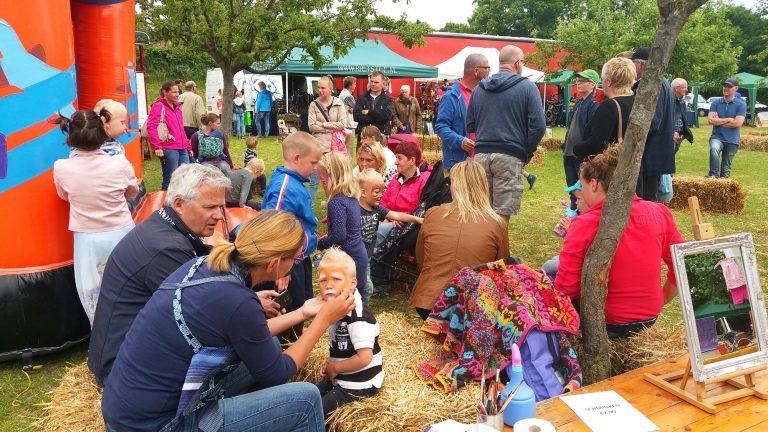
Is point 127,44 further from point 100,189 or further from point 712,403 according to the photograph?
point 712,403

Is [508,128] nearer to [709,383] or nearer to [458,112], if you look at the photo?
[458,112]

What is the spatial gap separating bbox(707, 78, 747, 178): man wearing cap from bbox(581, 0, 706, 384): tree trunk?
355 inches

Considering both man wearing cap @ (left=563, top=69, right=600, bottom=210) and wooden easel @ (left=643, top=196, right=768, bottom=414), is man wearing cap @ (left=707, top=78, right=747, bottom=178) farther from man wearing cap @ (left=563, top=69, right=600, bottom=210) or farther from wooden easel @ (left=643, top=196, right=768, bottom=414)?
wooden easel @ (left=643, top=196, right=768, bottom=414)

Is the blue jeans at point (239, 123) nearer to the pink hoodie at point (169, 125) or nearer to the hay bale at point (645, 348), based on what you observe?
the pink hoodie at point (169, 125)

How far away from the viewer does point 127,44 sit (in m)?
5.66

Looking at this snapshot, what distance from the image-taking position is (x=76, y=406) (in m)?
3.22

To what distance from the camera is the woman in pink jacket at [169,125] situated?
366 inches

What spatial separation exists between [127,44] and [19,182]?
86.4 inches

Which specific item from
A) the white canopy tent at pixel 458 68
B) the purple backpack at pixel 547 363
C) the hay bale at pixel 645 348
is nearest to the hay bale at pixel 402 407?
the purple backpack at pixel 547 363

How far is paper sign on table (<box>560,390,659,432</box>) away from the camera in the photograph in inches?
98.0

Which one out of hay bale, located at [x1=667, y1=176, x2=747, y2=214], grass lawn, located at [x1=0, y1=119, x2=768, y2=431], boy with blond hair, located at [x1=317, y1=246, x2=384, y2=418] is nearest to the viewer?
boy with blond hair, located at [x1=317, y1=246, x2=384, y2=418]

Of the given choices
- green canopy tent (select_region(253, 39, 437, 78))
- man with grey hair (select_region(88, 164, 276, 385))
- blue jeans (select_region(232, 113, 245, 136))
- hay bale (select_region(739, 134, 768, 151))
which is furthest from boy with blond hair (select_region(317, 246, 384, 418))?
hay bale (select_region(739, 134, 768, 151))


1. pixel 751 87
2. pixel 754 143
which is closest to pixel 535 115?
pixel 754 143

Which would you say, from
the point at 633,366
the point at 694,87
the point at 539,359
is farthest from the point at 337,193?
the point at 694,87
